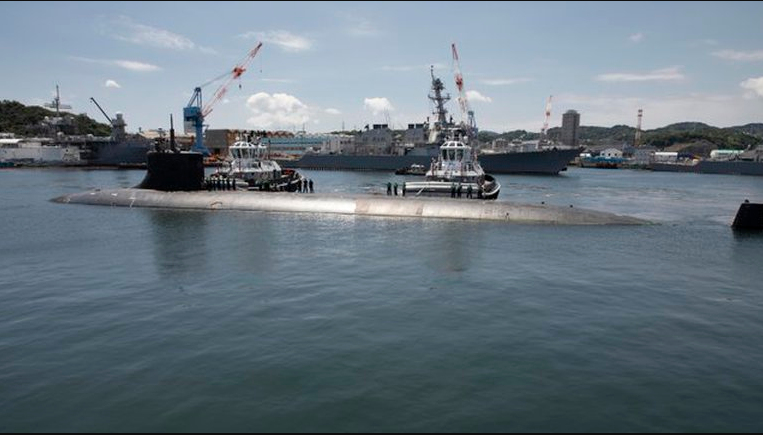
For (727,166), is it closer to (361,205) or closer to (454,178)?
(454,178)

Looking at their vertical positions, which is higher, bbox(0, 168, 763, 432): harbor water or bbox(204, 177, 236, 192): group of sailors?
bbox(204, 177, 236, 192): group of sailors

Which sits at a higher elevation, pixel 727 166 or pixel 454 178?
pixel 727 166

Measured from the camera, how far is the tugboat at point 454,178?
142 feet

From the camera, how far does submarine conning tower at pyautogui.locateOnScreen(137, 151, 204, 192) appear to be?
1559 inches

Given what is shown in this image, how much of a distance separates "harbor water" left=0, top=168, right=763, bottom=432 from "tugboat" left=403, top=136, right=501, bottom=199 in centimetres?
1682

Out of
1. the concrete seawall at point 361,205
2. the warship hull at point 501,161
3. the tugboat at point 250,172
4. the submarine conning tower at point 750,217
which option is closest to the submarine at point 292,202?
the concrete seawall at point 361,205

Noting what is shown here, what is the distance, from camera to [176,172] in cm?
4050

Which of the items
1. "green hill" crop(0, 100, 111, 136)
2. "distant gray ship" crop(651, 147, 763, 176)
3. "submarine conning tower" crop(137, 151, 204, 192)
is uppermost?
"green hill" crop(0, 100, 111, 136)

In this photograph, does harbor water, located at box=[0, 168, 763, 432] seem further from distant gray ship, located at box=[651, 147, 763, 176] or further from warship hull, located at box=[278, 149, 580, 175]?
distant gray ship, located at box=[651, 147, 763, 176]

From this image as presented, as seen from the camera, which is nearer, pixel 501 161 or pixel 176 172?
pixel 176 172

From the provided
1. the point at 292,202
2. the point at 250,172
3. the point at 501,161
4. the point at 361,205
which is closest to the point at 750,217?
the point at 361,205

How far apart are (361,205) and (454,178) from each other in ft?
42.8

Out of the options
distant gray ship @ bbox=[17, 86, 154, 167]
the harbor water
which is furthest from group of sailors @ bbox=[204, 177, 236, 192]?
distant gray ship @ bbox=[17, 86, 154, 167]

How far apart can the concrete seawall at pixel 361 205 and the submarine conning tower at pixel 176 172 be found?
864 mm
